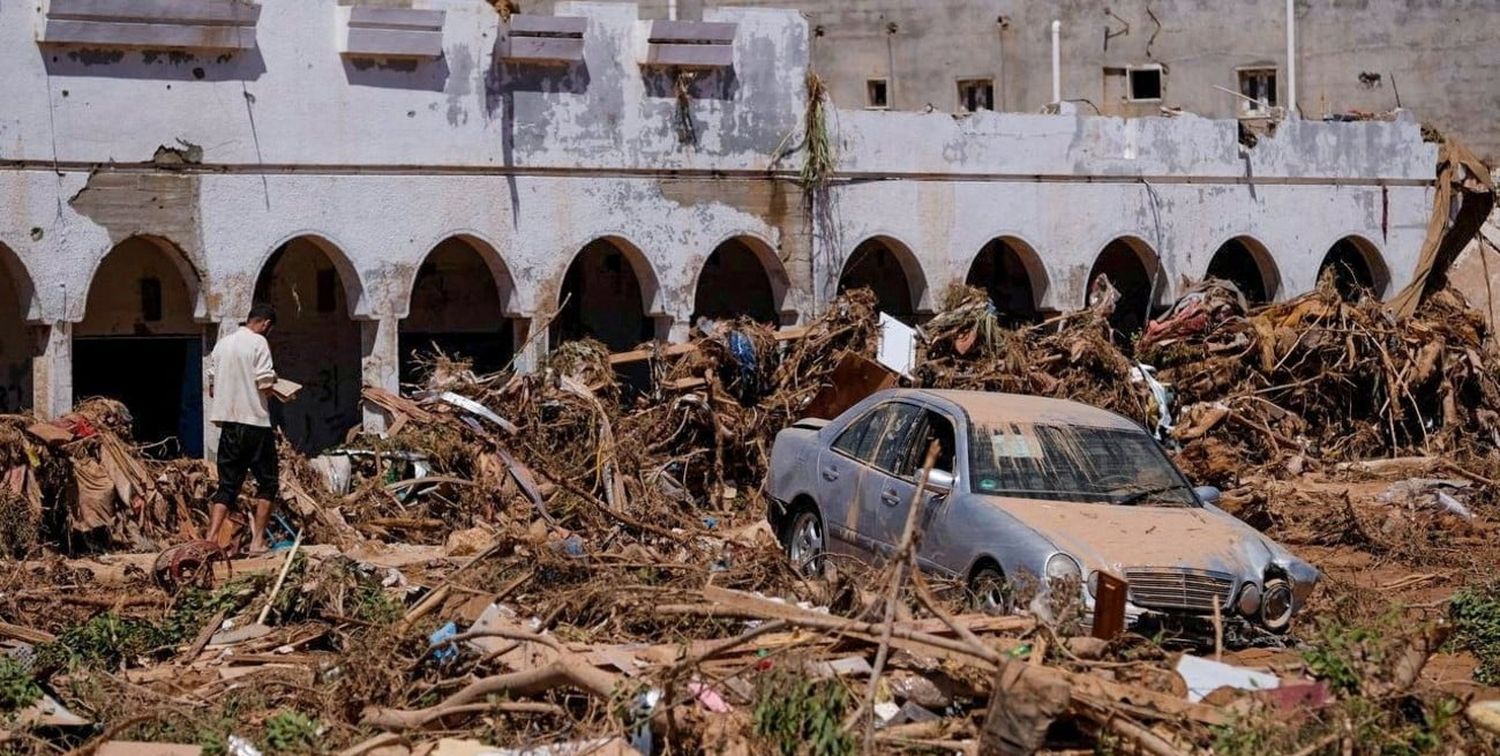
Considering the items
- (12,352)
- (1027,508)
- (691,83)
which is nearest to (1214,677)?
(1027,508)

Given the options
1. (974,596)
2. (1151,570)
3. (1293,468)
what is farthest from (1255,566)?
(1293,468)

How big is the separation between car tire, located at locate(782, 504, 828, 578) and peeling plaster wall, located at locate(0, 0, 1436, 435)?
8407 millimetres

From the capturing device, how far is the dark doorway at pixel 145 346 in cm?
2184

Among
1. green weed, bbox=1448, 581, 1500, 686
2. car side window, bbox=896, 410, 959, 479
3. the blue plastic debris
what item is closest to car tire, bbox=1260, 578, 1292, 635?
green weed, bbox=1448, 581, 1500, 686

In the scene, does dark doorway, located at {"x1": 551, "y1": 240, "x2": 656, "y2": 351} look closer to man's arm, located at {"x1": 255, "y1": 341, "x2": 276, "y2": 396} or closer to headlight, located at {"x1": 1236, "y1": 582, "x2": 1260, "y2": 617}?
man's arm, located at {"x1": 255, "y1": 341, "x2": 276, "y2": 396}

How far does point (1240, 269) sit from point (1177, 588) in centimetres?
1944

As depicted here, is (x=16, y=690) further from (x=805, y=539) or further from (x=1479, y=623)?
(x=1479, y=623)

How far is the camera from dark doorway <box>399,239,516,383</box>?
24.2 m

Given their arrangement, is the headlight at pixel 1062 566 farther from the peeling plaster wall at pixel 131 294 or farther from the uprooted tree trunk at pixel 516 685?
the peeling plaster wall at pixel 131 294

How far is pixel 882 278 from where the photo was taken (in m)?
27.2

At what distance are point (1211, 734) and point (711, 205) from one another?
15474mm

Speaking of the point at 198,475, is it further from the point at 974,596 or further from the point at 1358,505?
the point at 1358,505

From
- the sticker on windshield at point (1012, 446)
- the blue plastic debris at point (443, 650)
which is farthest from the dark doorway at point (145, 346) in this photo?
the blue plastic debris at point (443, 650)

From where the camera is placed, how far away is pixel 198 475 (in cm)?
1692
